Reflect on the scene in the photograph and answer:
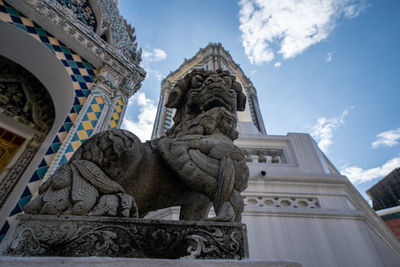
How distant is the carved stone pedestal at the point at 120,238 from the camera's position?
732mm

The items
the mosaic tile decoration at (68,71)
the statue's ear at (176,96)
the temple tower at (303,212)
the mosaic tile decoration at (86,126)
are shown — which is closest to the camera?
the statue's ear at (176,96)

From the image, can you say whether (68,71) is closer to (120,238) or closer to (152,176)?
(152,176)

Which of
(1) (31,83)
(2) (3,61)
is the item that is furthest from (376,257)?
(2) (3,61)

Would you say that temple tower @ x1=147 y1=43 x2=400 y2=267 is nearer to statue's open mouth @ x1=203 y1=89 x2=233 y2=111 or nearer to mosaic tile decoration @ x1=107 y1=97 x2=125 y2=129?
statue's open mouth @ x1=203 y1=89 x2=233 y2=111

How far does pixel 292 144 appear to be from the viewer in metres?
3.17

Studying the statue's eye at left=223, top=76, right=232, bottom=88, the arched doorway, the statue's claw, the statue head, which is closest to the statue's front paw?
the statue's claw

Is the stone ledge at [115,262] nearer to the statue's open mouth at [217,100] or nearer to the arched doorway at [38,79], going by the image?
the statue's open mouth at [217,100]

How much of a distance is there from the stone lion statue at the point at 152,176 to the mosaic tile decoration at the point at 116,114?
2742 millimetres

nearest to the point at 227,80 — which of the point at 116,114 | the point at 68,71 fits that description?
the point at 116,114

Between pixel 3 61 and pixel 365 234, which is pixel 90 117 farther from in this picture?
pixel 365 234

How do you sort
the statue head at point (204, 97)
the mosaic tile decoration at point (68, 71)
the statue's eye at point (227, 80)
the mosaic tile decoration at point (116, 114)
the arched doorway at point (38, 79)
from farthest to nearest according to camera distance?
1. the mosaic tile decoration at point (116, 114)
2. the arched doorway at point (38, 79)
3. the mosaic tile decoration at point (68, 71)
4. the statue's eye at point (227, 80)
5. the statue head at point (204, 97)

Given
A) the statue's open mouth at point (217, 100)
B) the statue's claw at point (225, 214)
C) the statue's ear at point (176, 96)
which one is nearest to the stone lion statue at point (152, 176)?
the statue's claw at point (225, 214)

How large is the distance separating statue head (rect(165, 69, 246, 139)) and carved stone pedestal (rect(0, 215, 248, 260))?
0.69 m

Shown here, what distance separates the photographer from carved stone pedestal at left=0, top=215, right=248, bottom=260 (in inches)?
28.8
